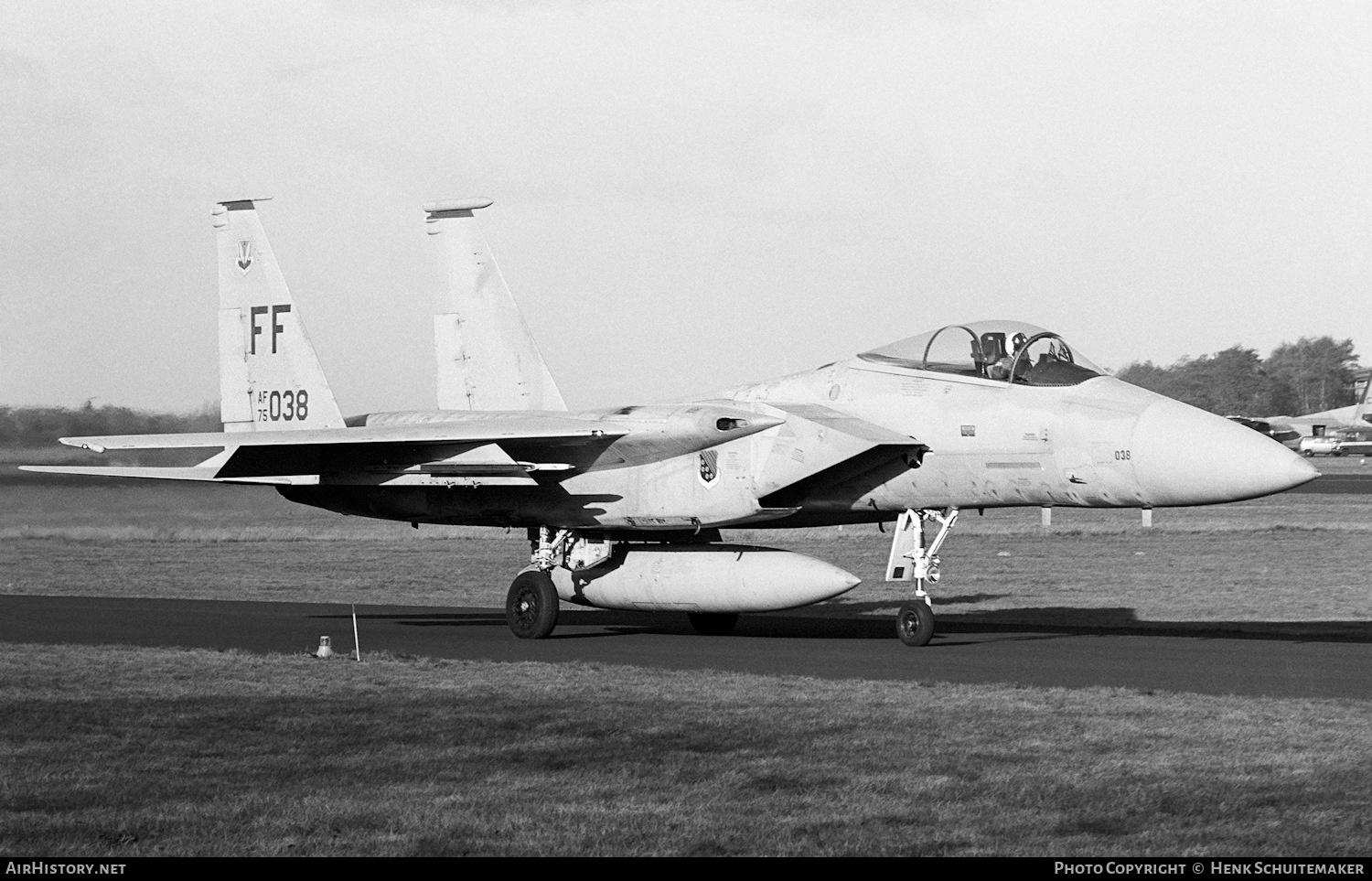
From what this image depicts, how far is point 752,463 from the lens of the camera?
48.7ft

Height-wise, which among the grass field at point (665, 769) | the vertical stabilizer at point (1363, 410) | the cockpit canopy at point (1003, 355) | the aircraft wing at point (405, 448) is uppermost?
the vertical stabilizer at point (1363, 410)

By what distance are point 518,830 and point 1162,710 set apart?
15.7 feet

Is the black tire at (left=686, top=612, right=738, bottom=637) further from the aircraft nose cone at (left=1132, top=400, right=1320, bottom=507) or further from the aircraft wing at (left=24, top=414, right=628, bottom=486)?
the aircraft nose cone at (left=1132, top=400, right=1320, bottom=507)

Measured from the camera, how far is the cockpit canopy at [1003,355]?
538 inches

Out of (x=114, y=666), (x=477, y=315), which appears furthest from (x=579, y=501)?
(x=114, y=666)

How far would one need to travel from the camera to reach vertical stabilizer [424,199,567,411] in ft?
62.2

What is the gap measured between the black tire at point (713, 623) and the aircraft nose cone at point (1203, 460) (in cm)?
501

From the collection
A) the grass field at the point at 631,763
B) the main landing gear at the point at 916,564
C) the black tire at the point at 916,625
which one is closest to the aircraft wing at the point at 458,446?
the main landing gear at the point at 916,564

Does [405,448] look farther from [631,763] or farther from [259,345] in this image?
[631,763]

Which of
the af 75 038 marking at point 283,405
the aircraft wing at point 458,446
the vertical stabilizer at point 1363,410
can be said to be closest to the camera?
the aircraft wing at point 458,446

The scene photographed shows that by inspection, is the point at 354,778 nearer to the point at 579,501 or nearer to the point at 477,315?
the point at 579,501

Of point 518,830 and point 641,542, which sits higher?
point 641,542

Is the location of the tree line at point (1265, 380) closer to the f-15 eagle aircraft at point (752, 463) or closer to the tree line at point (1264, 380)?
the tree line at point (1264, 380)

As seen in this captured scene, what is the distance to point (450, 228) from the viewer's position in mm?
19500
